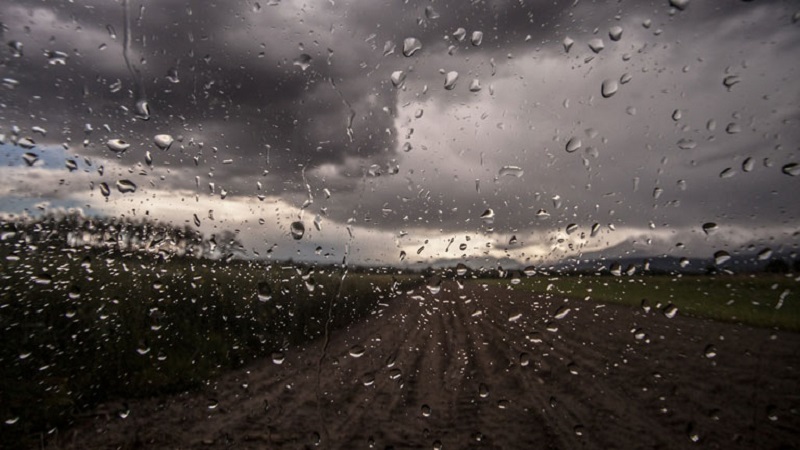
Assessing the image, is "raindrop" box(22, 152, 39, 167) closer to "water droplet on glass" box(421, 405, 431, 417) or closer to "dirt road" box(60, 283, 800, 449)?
"dirt road" box(60, 283, 800, 449)

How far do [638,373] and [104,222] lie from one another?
2.33 meters

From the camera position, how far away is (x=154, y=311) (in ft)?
7.23

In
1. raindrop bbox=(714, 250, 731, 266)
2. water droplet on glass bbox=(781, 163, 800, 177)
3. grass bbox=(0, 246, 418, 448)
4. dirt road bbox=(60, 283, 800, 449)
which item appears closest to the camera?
water droplet on glass bbox=(781, 163, 800, 177)

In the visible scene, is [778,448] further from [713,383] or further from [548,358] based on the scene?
[548,358]

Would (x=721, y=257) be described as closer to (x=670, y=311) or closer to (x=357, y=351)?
(x=670, y=311)

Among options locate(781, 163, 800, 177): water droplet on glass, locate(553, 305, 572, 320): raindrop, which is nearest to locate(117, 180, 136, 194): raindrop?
locate(553, 305, 572, 320): raindrop

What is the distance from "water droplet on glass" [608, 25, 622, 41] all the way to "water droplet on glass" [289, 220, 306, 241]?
4.32 ft

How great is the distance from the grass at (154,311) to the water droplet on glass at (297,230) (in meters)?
0.19

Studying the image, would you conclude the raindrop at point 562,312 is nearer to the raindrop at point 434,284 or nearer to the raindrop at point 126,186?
the raindrop at point 434,284

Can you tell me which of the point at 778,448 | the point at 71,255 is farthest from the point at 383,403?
the point at 778,448

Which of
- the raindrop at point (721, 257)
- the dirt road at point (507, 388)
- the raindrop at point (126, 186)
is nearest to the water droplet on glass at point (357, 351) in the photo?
the dirt road at point (507, 388)

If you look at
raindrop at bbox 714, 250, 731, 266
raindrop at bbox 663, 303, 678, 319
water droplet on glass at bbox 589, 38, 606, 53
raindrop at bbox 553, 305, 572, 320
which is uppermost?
water droplet on glass at bbox 589, 38, 606, 53

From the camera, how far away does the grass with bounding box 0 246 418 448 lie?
2.15m

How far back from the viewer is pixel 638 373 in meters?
1.74
